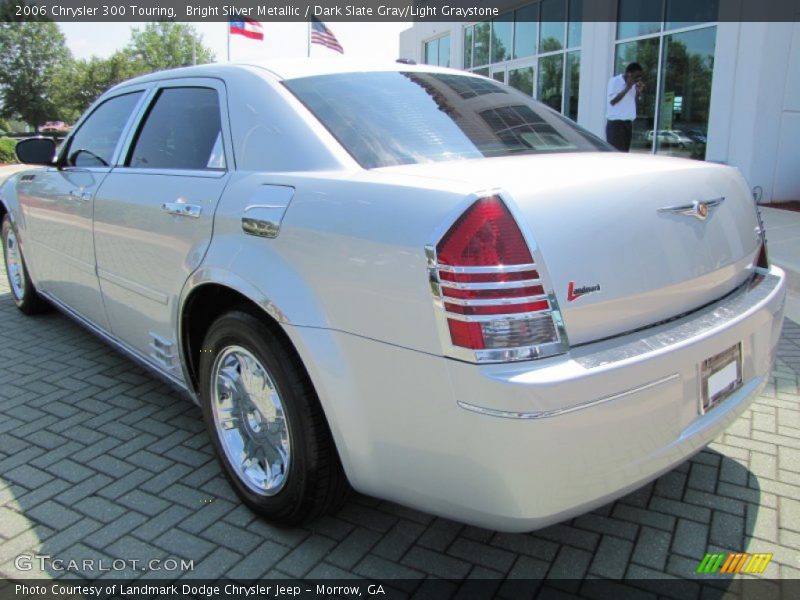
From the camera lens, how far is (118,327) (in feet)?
11.2

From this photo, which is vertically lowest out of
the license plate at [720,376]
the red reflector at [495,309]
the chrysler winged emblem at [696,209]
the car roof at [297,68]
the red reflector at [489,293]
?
the license plate at [720,376]

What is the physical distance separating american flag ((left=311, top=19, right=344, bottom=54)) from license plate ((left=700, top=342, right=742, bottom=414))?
53.2 ft

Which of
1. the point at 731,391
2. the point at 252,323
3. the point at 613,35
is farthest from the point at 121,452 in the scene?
the point at 613,35

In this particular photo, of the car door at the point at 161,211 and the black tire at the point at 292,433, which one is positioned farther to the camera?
the car door at the point at 161,211

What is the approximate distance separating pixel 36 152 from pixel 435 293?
355 centimetres

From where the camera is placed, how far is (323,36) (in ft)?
54.8

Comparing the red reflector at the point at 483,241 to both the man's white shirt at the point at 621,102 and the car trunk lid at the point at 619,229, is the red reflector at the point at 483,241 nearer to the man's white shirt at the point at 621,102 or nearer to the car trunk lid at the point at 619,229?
the car trunk lid at the point at 619,229

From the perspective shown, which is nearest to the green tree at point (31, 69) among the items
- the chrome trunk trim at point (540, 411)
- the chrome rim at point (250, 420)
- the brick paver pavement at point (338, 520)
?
the brick paver pavement at point (338, 520)

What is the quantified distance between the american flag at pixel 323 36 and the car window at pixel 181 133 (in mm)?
14455

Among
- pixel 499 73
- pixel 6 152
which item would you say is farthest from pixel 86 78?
pixel 499 73

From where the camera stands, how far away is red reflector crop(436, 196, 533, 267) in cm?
169

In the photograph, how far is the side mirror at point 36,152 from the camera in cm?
407

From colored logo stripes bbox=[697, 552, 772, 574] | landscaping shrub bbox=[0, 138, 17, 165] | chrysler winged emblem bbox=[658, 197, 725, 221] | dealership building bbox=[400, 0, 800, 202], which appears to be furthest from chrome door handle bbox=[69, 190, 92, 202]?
landscaping shrub bbox=[0, 138, 17, 165]

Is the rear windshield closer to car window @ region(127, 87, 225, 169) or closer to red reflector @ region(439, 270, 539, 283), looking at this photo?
car window @ region(127, 87, 225, 169)
